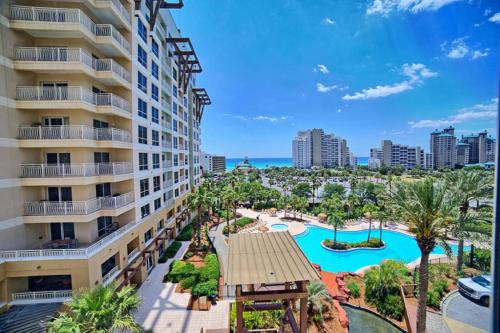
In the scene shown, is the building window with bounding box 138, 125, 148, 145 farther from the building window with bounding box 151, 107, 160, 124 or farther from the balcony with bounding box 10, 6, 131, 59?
the balcony with bounding box 10, 6, 131, 59

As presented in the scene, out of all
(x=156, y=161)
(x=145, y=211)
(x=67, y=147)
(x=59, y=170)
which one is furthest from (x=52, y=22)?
(x=145, y=211)

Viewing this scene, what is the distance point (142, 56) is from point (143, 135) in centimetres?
683

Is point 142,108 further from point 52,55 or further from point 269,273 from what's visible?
point 269,273

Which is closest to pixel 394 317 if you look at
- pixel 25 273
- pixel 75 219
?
pixel 75 219

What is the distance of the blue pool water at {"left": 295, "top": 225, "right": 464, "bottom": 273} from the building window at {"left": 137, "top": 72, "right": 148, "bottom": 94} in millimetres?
24367

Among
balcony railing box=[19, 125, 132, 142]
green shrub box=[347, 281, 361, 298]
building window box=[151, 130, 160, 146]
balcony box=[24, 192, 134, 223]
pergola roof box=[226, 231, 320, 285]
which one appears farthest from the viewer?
building window box=[151, 130, 160, 146]

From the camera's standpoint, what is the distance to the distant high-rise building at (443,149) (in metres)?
130

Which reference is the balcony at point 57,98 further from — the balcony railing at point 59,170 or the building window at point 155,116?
the building window at point 155,116

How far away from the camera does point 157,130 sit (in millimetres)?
23609

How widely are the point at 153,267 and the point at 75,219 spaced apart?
403 inches

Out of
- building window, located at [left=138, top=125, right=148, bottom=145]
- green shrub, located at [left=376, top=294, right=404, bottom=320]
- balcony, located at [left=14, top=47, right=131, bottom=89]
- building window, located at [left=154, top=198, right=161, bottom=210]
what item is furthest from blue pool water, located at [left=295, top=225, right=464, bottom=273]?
balcony, located at [left=14, top=47, right=131, bottom=89]

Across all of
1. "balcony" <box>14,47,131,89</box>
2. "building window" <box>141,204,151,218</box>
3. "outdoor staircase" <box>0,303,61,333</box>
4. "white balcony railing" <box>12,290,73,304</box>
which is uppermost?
"balcony" <box>14,47,131,89</box>

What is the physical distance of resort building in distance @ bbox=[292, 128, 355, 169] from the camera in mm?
170375

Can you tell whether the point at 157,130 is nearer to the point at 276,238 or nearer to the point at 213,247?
the point at 213,247
